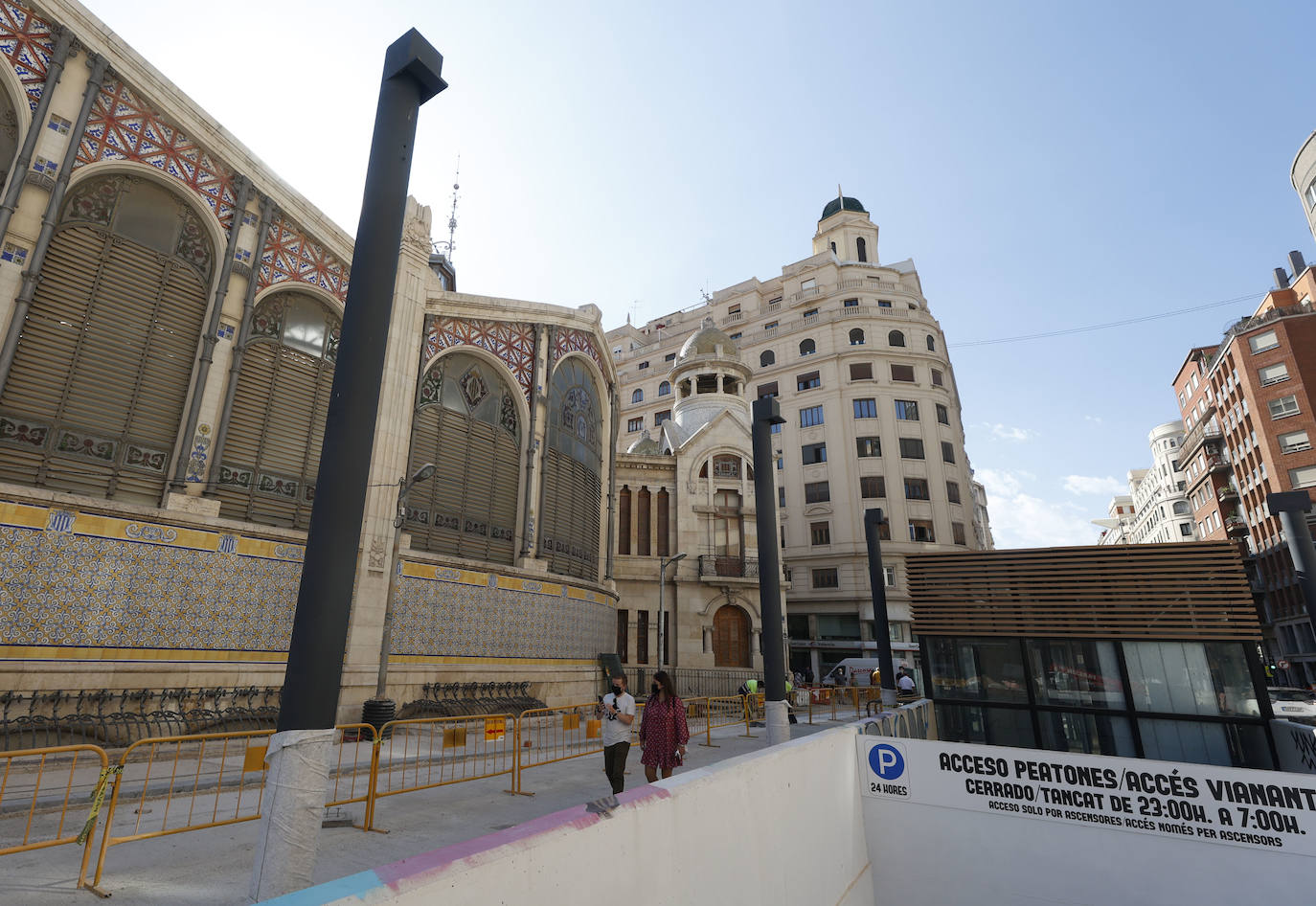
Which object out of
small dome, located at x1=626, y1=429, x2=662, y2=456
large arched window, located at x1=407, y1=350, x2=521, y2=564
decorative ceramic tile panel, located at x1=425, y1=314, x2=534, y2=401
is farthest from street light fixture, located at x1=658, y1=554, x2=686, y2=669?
decorative ceramic tile panel, located at x1=425, y1=314, x2=534, y2=401

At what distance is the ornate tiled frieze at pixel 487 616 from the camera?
16125mm

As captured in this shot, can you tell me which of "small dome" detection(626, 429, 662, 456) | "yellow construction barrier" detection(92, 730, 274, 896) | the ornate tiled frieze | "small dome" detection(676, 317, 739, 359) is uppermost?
"small dome" detection(676, 317, 739, 359)

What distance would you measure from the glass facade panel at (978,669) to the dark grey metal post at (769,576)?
4.09 m

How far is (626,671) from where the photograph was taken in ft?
93.1

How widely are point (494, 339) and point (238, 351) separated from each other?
7224 millimetres

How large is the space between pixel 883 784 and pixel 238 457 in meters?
13.7

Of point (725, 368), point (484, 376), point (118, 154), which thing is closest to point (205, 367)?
point (118, 154)

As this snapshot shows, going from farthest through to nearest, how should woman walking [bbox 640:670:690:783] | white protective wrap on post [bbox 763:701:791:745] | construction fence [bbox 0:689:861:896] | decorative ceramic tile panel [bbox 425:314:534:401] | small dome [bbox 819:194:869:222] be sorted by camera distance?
1. small dome [bbox 819:194:869:222]
2. decorative ceramic tile panel [bbox 425:314:534:401]
3. white protective wrap on post [bbox 763:701:791:745]
4. woman walking [bbox 640:670:690:783]
5. construction fence [bbox 0:689:861:896]

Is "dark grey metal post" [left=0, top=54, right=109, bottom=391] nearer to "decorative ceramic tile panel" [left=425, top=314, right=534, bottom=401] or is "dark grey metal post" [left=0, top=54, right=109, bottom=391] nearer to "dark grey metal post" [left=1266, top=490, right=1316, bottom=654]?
"decorative ceramic tile panel" [left=425, top=314, right=534, bottom=401]

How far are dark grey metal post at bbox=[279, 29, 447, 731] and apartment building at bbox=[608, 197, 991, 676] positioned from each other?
33.5 meters

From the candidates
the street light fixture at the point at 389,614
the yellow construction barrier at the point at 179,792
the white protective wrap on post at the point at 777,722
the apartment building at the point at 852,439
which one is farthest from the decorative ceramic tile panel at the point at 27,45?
the apartment building at the point at 852,439

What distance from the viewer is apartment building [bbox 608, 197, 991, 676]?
42156 mm

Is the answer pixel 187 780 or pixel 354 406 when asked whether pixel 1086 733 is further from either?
pixel 187 780

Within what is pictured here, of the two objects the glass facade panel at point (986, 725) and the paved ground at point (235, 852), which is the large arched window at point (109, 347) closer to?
the paved ground at point (235, 852)
